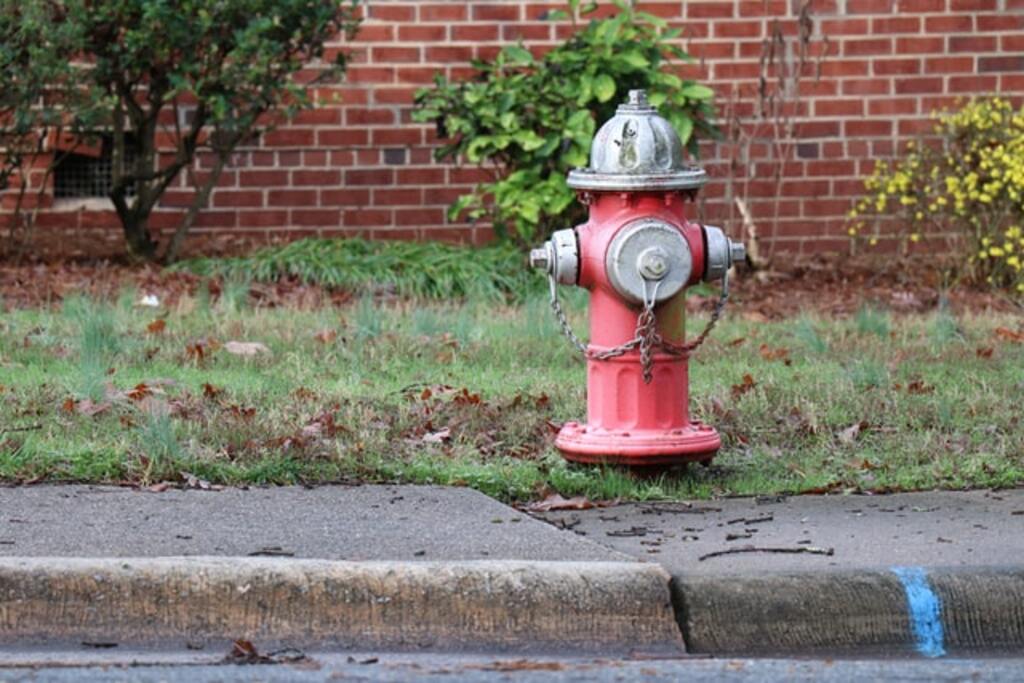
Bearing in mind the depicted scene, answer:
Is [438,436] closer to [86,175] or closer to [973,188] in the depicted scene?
[973,188]

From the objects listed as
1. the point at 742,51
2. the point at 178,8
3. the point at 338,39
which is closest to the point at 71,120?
the point at 178,8

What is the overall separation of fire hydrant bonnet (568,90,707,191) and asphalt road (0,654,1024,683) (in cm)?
178

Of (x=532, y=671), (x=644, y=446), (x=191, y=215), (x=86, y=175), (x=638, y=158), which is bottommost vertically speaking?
(x=532, y=671)

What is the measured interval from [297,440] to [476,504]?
869 millimetres

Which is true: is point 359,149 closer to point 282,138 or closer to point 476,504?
point 282,138

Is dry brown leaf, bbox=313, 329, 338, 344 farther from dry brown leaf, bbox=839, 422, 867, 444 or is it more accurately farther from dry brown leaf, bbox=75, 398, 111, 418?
dry brown leaf, bbox=839, 422, 867, 444

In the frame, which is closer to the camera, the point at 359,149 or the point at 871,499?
the point at 871,499

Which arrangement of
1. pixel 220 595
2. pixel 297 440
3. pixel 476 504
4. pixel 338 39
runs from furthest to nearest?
pixel 338 39 → pixel 297 440 → pixel 476 504 → pixel 220 595

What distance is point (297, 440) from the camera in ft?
21.1

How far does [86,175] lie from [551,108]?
3.01 metres

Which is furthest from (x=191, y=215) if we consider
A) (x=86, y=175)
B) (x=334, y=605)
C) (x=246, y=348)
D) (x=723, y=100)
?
(x=334, y=605)

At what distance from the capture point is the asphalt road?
4.43 meters

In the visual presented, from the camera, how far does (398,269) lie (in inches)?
429

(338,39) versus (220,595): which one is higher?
(338,39)
